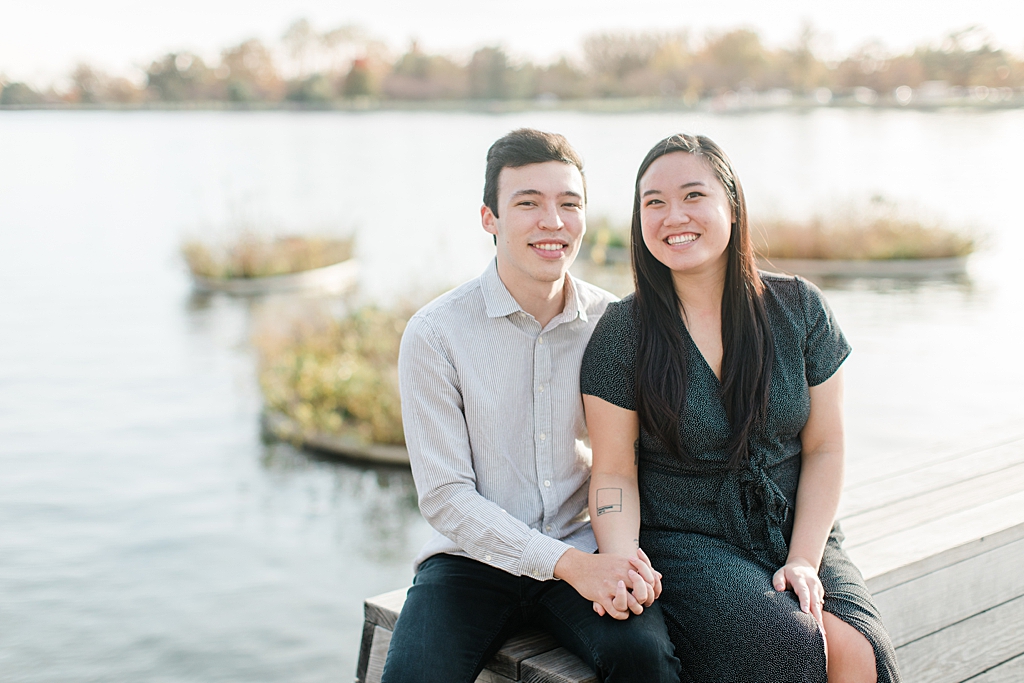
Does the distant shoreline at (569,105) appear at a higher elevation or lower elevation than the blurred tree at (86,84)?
lower

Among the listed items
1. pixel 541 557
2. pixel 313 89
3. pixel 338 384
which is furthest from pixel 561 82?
pixel 541 557

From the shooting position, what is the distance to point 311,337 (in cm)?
843

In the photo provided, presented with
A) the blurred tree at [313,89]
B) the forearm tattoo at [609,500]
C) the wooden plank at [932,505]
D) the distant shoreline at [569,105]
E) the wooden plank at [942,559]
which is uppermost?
the forearm tattoo at [609,500]

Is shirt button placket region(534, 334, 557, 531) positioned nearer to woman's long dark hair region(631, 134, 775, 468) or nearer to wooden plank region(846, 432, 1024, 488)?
woman's long dark hair region(631, 134, 775, 468)

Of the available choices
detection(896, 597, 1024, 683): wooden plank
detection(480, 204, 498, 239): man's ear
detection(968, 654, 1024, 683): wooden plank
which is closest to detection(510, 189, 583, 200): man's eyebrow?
detection(480, 204, 498, 239): man's ear

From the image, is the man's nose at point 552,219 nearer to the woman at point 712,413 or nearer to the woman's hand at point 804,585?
the woman at point 712,413

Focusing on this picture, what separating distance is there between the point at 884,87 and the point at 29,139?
69.3 m

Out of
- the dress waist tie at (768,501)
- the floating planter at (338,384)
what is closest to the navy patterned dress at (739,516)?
the dress waist tie at (768,501)

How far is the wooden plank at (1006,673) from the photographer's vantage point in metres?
2.56

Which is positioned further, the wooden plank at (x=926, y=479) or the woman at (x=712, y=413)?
the wooden plank at (x=926, y=479)

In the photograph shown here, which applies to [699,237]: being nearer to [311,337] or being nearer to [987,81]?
[311,337]

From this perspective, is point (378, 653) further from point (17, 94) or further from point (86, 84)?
point (86, 84)

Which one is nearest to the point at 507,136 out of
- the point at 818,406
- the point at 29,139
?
the point at 818,406

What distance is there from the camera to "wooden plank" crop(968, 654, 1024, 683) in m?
2.56
